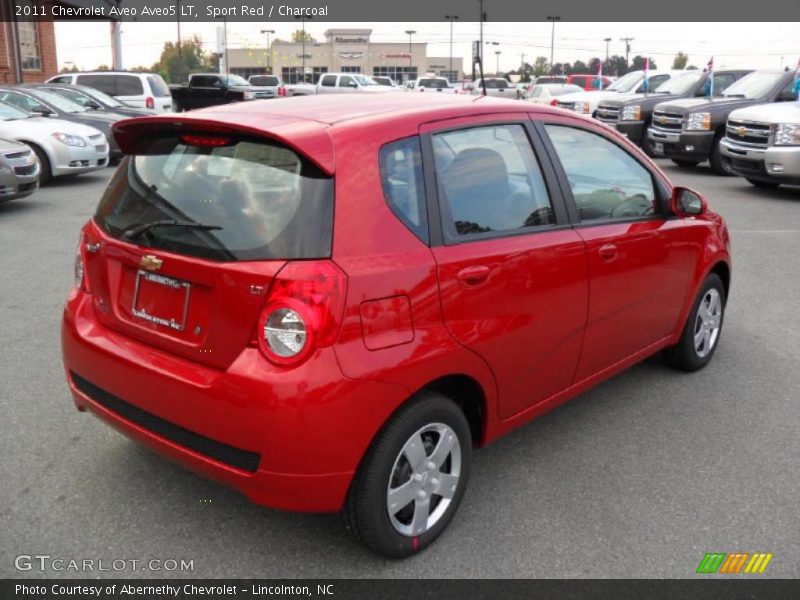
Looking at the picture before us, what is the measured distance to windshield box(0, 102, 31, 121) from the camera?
13758 mm

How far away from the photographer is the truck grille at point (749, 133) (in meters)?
13.2

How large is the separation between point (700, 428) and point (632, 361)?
496mm

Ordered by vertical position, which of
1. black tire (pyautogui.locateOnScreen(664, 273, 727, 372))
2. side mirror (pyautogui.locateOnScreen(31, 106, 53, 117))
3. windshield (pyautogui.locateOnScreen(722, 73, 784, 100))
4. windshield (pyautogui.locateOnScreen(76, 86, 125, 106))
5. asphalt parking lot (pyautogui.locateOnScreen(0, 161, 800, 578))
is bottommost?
asphalt parking lot (pyautogui.locateOnScreen(0, 161, 800, 578))

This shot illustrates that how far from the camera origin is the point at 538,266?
11.6 feet

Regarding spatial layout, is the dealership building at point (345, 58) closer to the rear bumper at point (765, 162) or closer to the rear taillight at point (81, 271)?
the rear bumper at point (765, 162)

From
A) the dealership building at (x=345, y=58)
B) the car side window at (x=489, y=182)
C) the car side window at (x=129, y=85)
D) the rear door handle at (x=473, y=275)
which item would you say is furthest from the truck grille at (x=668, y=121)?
the dealership building at (x=345, y=58)

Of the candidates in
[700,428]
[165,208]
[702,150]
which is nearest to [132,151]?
[165,208]

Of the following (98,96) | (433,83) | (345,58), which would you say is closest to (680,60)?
(345,58)

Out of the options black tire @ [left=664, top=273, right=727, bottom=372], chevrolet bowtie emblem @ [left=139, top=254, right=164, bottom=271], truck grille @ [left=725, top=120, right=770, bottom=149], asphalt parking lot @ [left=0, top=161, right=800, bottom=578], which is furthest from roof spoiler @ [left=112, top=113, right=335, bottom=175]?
truck grille @ [left=725, top=120, right=770, bottom=149]

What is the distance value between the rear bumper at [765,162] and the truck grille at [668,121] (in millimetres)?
2882

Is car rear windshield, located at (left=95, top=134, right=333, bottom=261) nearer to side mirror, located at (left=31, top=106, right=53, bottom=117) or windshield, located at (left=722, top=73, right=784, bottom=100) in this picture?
side mirror, located at (left=31, top=106, right=53, bottom=117)

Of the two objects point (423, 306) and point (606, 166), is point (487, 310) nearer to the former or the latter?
point (423, 306)

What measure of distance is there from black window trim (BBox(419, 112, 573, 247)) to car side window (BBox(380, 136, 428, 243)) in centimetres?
3
